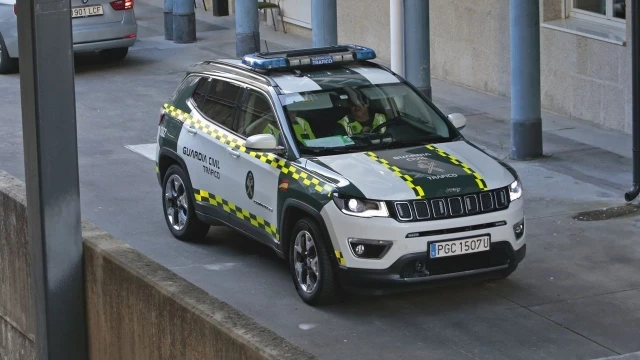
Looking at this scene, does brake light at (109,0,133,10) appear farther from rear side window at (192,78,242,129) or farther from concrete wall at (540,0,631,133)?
rear side window at (192,78,242,129)

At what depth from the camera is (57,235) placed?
7.96 m

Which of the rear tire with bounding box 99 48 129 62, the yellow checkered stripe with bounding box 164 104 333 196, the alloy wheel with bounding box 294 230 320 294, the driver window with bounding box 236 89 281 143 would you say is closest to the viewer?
the yellow checkered stripe with bounding box 164 104 333 196

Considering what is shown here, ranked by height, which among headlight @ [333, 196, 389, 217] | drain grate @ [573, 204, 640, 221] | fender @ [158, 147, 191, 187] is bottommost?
drain grate @ [573, 204, 640, 221]

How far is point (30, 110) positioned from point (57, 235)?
A: 32.3 inches

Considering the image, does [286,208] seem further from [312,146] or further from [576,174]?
[576,174]

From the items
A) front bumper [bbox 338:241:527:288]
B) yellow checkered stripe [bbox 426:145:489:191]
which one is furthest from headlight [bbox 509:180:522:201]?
front bumper [bbox 338:241:527:288]

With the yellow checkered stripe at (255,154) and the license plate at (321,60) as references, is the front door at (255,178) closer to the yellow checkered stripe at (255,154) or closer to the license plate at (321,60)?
the yellow checkered stripe at (255,154)

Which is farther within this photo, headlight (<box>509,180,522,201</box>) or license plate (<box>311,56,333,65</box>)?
license plate (<box>311,56,333,65</box>)

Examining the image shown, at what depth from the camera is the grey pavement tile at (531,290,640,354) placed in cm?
827

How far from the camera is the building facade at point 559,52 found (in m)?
14.5

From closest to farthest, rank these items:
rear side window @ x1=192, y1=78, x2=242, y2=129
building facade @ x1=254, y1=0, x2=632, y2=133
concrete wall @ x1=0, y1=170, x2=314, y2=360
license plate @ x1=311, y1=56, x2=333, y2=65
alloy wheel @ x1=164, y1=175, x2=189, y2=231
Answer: concrete wall @ x1=0, y1=170, x2=314, y2=360, license plate @ x1=311, y1=56, x2=333, y2=65, rear side window @ x1=192, y1=78, x2=242, y2=129, alloy wheel @ x1=164, y1=175, x2=189, y2=231, building facade @ x1=254, y1=0, x2=632, y2=133

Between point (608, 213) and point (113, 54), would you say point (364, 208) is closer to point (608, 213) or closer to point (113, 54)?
point (608, 213)

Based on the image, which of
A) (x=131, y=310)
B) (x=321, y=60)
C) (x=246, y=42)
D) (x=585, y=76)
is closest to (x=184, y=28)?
(x=246, y=42)

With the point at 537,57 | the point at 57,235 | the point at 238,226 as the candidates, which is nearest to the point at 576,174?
the point at 537,57
